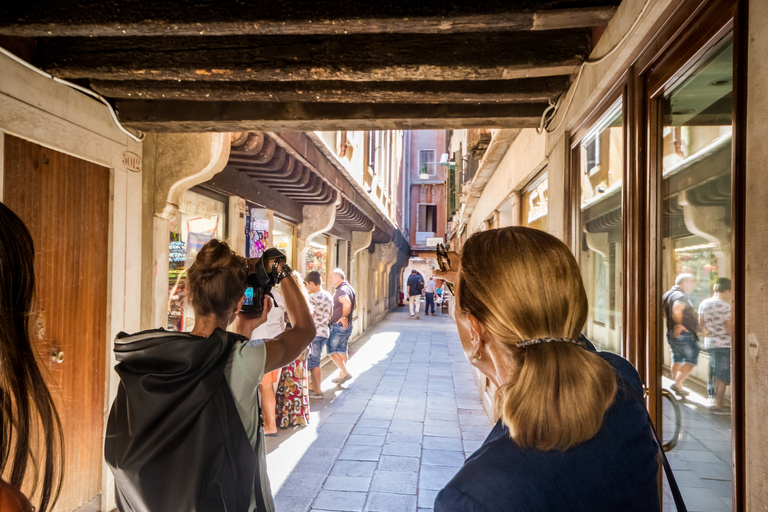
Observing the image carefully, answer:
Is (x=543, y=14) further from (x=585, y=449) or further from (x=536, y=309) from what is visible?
(x=585, y=449)

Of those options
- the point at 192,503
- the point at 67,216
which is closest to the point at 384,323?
the point at 67,216

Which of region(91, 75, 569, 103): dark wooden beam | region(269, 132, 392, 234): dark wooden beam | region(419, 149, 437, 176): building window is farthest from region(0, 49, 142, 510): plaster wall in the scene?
region(419, 149, 437, 176): building window

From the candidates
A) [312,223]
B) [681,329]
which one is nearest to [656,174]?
[681,329]

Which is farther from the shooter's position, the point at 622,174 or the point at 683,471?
the point at 622,174

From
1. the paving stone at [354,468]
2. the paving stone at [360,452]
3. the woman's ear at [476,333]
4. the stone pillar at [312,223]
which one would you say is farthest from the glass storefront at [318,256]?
the woman's ear at [476,333]

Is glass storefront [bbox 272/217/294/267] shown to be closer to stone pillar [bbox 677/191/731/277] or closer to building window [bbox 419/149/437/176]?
stone pillar [bbox 677/191/731/277]

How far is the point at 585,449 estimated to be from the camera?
89 centimetres

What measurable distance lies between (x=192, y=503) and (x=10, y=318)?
2.87 ft

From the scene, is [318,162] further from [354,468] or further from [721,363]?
[721,363]

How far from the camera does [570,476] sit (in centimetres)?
87

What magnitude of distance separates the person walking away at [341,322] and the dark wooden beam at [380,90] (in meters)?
4.91

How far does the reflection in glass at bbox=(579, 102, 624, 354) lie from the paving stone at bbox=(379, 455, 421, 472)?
2439mm

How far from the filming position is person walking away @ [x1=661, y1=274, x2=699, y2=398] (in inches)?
61.4

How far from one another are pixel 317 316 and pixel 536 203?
11.7 feet
